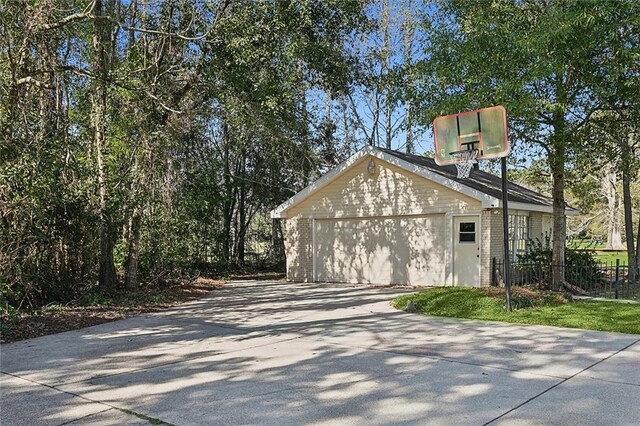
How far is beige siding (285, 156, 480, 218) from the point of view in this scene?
1420 centimetres

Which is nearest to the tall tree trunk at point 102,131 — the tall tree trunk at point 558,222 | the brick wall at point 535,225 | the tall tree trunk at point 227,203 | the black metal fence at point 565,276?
the tall tree trunk at point 227,203

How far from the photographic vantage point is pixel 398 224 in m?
15.3

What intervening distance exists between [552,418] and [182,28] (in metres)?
11.6

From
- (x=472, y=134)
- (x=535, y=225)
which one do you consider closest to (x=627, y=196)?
(x=535, y=225)

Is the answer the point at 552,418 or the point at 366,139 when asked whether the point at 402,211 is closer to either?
the point at 552,418

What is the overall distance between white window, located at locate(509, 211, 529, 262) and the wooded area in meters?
1.63

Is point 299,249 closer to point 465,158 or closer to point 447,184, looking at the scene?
point 447,184

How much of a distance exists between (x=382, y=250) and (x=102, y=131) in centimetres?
841

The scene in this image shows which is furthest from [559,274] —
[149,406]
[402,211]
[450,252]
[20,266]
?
[20,266]

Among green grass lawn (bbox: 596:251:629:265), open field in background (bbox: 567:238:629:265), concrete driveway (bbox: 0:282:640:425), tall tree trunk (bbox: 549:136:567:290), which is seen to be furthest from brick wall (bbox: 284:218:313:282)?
green grass lawn (bbox: 596:251:629:265)

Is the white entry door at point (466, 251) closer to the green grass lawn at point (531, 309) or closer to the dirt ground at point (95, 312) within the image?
the green grass lawn at point (531, 309)

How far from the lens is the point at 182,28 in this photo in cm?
1252

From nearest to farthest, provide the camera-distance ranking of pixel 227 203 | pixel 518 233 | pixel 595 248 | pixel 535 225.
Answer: pixel 518 233, pixel 535 225, pixel 227 203, pixel 595 248

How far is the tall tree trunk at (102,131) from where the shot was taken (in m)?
11.5
